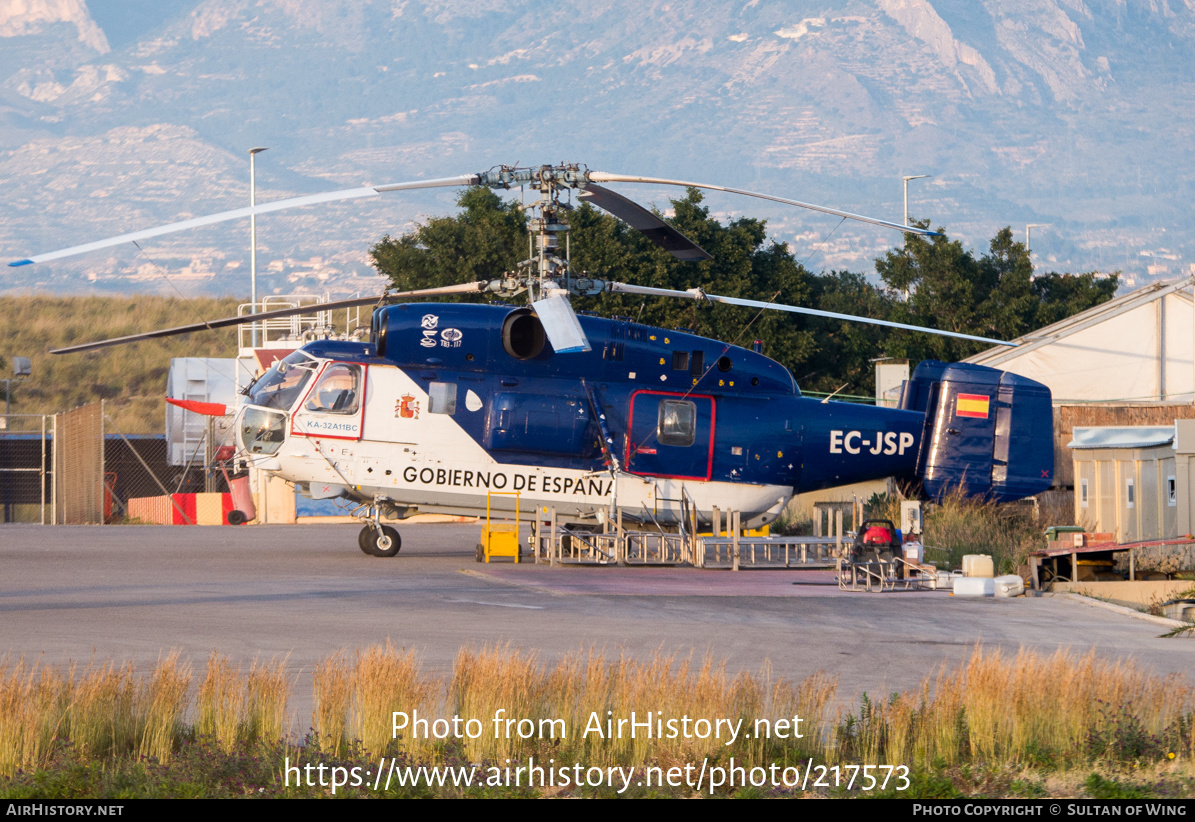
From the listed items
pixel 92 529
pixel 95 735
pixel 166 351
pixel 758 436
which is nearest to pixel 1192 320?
pixel 758 436

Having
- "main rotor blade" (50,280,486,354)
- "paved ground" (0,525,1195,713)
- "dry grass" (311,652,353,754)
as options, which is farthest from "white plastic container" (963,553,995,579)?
"dry grass" (311,652,353,754)

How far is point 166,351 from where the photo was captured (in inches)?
2972

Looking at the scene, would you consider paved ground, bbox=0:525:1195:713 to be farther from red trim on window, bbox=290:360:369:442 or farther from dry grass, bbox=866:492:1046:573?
dry grass, bbox=866:492:1046:573

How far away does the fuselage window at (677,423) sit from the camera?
2327 cm

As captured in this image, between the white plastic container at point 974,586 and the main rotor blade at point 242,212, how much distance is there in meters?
9.15

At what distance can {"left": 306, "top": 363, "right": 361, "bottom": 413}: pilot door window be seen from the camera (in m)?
22.2

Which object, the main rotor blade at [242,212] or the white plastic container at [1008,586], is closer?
the main rotor blade at [242,212]

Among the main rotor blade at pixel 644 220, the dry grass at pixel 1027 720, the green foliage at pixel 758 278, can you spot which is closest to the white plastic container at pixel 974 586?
the main rotor blade at pixel 644 220

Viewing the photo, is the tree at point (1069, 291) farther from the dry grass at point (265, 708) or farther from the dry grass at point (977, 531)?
the dry grass at point (265, 708)

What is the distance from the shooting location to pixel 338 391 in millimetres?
22281

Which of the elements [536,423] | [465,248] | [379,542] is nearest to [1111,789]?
[536,423]

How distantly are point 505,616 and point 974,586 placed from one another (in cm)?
751

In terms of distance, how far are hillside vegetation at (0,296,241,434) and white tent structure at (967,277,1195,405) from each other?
4383 centimetres

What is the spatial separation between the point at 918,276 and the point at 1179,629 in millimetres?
50646
